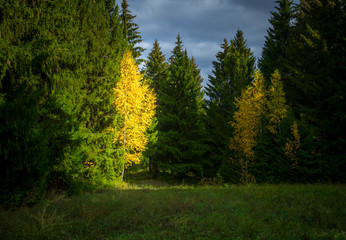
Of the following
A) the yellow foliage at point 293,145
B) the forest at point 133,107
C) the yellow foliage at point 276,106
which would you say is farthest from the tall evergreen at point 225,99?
the yellow foliage at point 293,145

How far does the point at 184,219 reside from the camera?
643 centimetres

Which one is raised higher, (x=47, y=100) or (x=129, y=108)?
(x=129, y=108)

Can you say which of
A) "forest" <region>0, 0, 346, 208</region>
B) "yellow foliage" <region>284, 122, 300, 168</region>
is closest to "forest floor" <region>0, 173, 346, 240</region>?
"forest" <region>0, 0, 346, 208</region>

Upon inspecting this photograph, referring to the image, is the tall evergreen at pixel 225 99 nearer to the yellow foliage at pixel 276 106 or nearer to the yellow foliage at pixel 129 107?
the yellow foliage at pixel 276 106

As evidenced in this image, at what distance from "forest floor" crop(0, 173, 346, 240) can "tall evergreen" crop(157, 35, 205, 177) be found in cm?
1120

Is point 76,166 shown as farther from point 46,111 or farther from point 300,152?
point 300,152

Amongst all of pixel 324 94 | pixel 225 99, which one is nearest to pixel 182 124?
pixel 225 99

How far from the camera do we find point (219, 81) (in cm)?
2595

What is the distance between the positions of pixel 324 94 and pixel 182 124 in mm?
12772

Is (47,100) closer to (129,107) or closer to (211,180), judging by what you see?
(129,107)

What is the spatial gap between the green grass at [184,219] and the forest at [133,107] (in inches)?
80.8

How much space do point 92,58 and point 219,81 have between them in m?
17.7

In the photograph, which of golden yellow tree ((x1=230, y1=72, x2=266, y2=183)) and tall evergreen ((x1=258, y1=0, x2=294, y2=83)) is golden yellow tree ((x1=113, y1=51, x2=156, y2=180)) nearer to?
golden yellow tree ((x1=230, y1=72, x2=266, y2=183))

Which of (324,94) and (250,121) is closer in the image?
(324,94)
